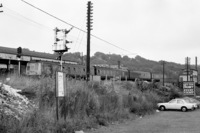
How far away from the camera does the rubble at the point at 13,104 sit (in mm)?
8281

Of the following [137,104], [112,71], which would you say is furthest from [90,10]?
[112,71]

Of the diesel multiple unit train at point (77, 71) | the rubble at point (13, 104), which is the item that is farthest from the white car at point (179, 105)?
the rubble at point (13, 104)

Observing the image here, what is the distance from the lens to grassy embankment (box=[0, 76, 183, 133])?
817cm

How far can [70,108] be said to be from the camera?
1122 cm

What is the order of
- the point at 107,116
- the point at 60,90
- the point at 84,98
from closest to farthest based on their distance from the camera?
the point at 60,90
the point at 84,98
the point at 107,116

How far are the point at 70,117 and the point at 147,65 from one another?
5237 inches

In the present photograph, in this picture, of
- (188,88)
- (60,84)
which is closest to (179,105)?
(188,88)

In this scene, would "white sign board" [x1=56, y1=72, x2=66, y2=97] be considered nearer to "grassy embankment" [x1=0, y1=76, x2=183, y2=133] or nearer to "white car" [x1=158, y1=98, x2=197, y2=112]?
"grassy embankment" [x1=0, y1=76, x2=183, y2=133]

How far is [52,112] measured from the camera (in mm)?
9812

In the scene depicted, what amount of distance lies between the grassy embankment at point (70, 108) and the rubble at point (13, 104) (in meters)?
0.34

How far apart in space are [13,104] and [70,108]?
2788 millimetres

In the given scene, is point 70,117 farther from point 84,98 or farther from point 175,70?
point 175,70

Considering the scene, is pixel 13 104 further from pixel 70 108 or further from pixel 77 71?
pixel 77 71

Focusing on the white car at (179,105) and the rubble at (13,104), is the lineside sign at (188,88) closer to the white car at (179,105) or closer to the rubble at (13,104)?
the white car at (179,105)
